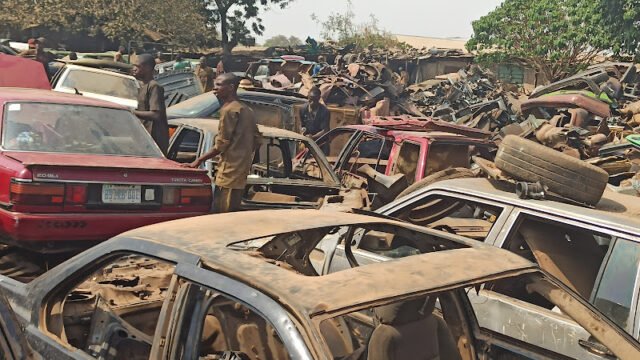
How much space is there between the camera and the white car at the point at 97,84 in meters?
10.9

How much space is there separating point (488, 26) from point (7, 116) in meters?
27.8

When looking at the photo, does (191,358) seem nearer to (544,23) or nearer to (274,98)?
(274,98)

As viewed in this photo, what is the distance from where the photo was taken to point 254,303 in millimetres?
2100

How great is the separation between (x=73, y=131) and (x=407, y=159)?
3409 mm

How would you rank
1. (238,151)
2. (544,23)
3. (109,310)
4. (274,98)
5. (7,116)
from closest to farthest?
(109,310), (7,116), (238,151), (274,98), (544,23)

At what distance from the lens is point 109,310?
3.31m

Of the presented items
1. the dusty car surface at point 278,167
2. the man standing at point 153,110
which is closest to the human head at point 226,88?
the dusty car surface at point 278,167

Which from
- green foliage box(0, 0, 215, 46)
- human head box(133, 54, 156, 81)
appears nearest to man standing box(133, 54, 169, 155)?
human head box(133, 54, 156, 81)

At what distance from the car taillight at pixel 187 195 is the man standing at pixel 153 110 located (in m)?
1.85

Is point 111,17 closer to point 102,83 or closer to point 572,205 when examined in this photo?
point 102,83

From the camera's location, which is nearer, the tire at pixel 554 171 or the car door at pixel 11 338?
the car door at pixel 11 338

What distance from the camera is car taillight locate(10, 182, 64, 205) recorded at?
4832 millimetres

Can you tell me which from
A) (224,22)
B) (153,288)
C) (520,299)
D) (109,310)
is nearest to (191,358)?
(109,310)

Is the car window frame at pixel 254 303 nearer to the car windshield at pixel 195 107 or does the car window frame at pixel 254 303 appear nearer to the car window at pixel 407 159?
the car window at pixel 407 159
